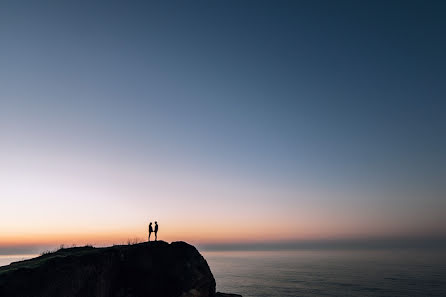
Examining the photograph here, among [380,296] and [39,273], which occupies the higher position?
[39,273]

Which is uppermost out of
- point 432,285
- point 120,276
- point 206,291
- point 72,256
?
point 72,256

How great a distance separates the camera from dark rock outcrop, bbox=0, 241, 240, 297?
2262 cm

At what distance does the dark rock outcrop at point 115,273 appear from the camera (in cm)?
2262

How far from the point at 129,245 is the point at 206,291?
9.84 meters

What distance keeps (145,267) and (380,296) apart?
66.0m

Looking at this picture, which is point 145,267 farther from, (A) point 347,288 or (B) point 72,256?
(A) point 347,288

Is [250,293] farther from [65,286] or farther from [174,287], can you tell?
[65,286]

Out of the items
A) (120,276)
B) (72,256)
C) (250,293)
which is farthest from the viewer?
(250,293)

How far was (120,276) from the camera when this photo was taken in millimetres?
27641

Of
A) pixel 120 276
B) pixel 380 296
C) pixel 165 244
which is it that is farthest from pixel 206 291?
pixel 380 296

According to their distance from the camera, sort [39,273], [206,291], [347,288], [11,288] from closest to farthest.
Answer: [11,288] → [39,273] → [206,291] → [347,288]

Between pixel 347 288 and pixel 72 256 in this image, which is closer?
pixel 72 256

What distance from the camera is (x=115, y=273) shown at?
27484 millimetres

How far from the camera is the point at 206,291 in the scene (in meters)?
30.4
